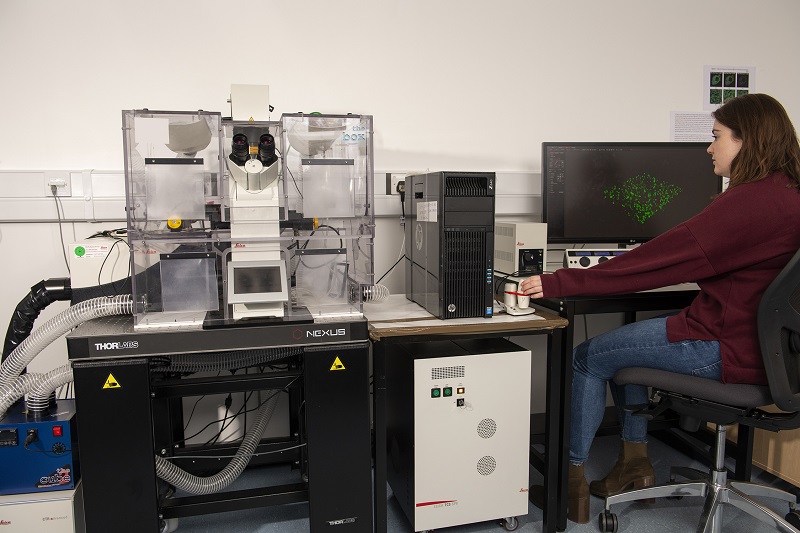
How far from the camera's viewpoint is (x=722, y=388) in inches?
63.2

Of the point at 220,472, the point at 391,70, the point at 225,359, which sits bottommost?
the point at 220,472

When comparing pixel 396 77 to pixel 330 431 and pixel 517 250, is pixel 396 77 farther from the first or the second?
pixel 330 431

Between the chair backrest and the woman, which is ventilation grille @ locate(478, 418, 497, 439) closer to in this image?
the woman

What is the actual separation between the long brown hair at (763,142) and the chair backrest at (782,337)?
32cm

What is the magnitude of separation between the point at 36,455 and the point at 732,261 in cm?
206

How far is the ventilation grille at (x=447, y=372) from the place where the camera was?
179cm

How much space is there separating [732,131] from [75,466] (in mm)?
2195

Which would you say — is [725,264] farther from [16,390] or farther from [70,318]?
[16,390]

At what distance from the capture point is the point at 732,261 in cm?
160

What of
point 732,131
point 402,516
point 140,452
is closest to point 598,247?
point 732,131

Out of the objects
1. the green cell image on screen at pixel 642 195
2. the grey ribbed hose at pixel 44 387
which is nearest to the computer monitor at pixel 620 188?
the green cell image on screen at pixel 642 195

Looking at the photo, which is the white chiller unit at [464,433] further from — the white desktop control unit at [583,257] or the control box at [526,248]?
the white desktop control unit at [583,257]

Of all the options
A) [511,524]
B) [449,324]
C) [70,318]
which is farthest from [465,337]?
[70,318]

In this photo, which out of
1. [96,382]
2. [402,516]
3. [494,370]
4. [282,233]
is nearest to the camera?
[96,382]
